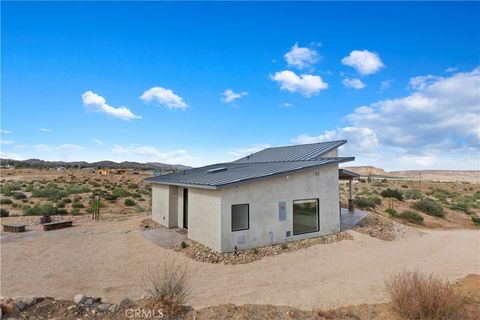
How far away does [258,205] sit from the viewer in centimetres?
1175

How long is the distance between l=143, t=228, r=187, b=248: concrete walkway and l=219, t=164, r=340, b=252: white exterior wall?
1.88 meters

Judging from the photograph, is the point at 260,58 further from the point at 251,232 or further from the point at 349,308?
the point at 349,308

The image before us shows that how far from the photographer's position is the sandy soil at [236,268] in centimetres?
753

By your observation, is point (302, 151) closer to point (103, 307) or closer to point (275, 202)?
point (275, 202)

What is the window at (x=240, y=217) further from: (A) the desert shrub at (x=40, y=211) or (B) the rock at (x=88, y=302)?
(A) the desert shrub at (x=40, y=211)

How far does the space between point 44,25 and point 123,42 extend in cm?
402

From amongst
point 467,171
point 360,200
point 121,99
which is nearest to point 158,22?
point 121,99

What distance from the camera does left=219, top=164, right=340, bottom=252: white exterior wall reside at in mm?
11062

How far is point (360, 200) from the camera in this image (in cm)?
2417

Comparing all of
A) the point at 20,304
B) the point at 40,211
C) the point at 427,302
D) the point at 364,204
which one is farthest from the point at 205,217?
the point at 364,204

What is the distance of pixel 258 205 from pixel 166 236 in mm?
4805

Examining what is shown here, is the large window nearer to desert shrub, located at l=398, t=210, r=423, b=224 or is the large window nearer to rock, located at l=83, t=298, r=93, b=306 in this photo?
rock, located at l=83, t=298, r=93, b=306

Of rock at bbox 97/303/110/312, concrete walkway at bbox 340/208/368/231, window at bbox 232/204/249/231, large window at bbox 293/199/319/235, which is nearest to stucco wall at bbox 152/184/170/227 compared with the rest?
window at bbox 232/204/249/231

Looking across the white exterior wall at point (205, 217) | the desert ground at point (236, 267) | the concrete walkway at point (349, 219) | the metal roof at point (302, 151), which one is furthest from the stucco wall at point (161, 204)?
the concrete walkway at point (349, 219)
